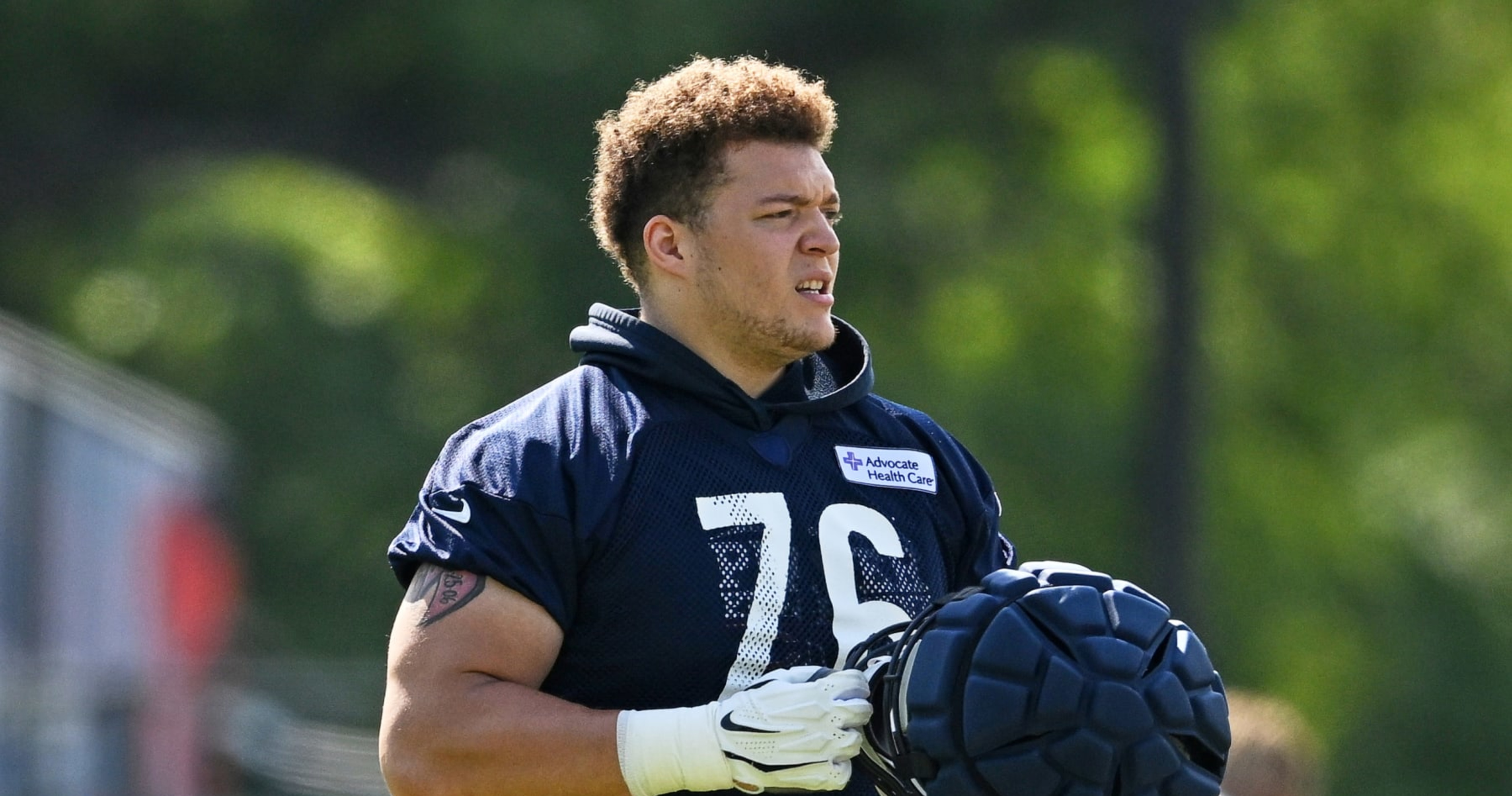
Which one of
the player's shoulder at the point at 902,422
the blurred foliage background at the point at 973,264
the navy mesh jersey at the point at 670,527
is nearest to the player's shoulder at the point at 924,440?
the player's shoulder at the point at 902,422

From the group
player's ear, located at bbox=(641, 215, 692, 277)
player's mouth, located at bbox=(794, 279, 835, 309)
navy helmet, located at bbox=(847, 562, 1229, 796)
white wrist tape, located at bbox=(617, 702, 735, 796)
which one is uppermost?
player's ear, located at bbox=(641, 215, 692, 277)

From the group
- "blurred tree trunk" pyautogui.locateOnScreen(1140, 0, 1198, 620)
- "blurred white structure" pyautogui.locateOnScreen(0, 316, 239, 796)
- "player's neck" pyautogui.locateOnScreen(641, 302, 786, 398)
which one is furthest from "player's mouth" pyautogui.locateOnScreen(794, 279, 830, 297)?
"blurred tree trunk" pyautogui.locateOnScreen(1140, 0, 1198, 620)

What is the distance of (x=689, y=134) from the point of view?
3.69 m

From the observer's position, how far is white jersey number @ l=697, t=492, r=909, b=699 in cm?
342

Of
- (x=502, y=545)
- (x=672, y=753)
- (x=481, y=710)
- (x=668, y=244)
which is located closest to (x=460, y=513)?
(x=502, y=545)

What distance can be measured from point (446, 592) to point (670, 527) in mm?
369

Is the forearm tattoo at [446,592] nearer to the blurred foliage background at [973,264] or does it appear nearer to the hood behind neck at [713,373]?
the hood behind neck at [713,373]

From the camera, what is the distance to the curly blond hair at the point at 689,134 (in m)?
3.69

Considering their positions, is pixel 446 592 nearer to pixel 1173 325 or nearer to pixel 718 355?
pixel 718 355

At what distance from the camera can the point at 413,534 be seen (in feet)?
11.1

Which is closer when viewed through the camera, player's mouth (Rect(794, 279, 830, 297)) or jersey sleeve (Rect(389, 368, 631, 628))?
jersey sleeve (Rect(389, 368, 631, 628))

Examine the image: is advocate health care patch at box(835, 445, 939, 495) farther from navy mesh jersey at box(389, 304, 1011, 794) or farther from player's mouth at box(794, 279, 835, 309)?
player's mouth at box(794, 279, 835, 309)

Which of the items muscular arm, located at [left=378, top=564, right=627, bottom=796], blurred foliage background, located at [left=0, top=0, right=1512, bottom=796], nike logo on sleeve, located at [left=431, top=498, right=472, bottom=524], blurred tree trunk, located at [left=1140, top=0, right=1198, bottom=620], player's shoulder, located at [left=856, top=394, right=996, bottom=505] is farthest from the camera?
blurred foliage background, located at [left=0, top=0, right=1512, bottom=796]

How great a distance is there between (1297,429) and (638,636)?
1418cm
